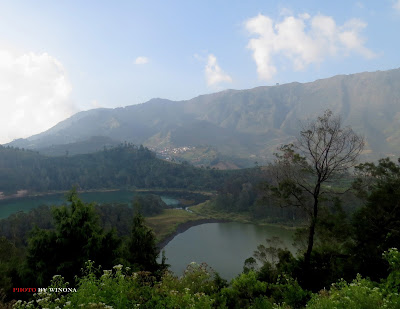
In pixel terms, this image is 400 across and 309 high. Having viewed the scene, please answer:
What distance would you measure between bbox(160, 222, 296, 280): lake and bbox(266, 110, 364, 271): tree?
20.4 metres

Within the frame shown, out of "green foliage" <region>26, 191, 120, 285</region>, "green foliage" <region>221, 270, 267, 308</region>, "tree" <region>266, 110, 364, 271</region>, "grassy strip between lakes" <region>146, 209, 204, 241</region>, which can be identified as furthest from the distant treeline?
"green foliage" <region>221, 270, 267, 308</region>

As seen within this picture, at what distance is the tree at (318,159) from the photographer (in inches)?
568

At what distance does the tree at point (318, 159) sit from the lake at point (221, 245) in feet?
67.0

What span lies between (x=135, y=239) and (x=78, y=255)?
6.45m

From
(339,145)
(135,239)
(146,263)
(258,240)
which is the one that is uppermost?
(339,145)

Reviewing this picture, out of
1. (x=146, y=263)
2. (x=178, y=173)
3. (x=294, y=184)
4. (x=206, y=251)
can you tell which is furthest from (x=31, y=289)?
(x=178, y=173)

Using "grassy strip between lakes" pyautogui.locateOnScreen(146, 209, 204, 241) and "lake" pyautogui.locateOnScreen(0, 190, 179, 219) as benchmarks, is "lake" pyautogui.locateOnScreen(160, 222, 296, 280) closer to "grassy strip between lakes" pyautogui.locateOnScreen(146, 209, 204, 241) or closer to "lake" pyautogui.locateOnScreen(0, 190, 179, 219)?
"grassy strip between lakes" pyautogui.locateOnScreen(146, 209, 204, 241)

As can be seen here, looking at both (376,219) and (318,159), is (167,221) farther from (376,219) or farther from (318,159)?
(376,219)

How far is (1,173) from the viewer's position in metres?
123

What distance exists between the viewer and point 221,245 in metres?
48.4

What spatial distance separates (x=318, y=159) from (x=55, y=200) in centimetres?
10997

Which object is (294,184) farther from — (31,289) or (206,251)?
(206,251)

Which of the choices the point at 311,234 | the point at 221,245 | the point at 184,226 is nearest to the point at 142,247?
the point at 311,234

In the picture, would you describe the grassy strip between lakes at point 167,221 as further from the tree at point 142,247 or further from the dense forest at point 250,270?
the dense forest at point 250,270
